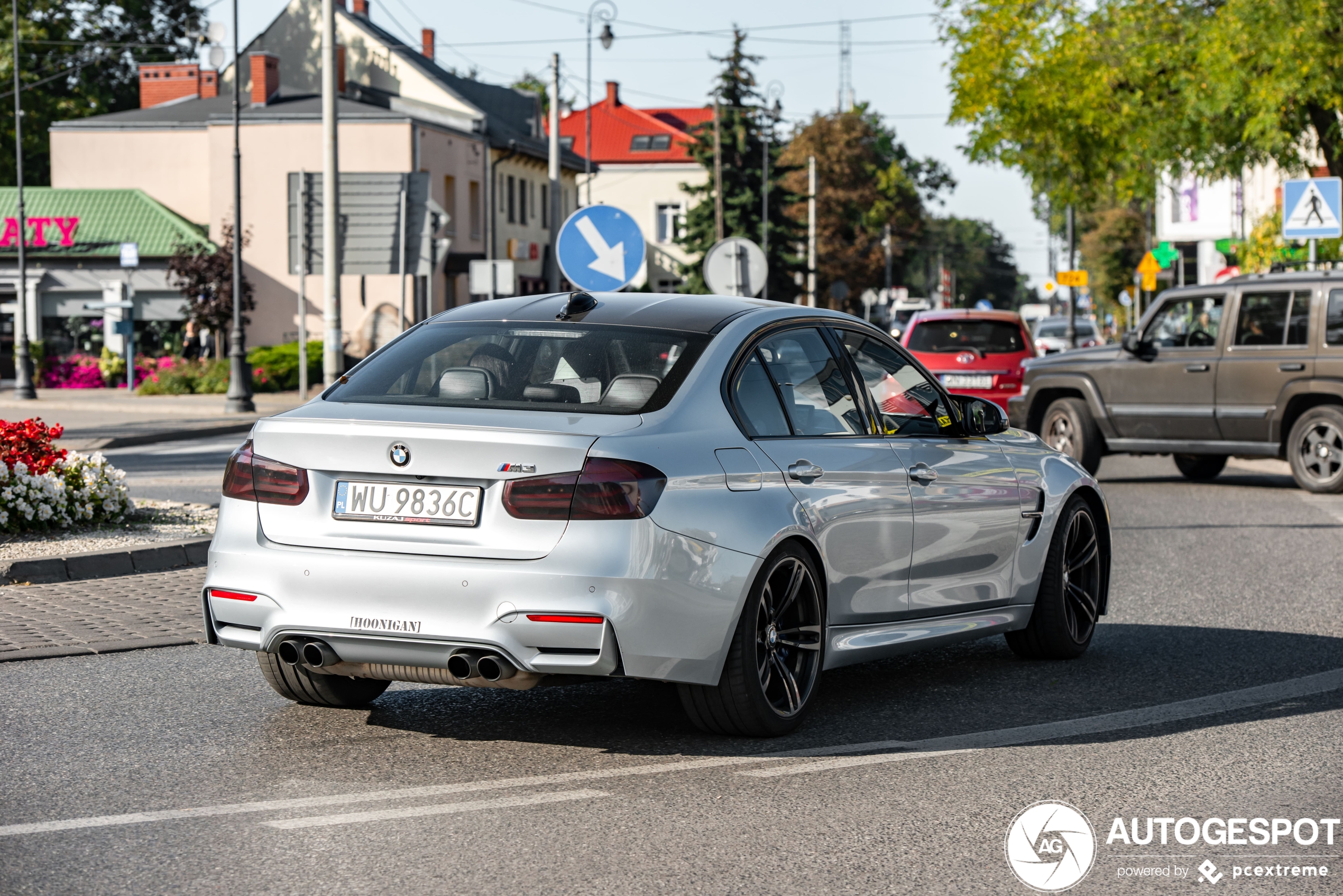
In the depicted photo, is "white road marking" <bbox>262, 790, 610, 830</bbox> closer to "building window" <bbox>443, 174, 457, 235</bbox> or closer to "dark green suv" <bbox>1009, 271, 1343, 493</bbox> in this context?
"dark green suv" <bbox>1009, 271, 1343, 493</bbox>

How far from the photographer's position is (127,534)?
11.5 m

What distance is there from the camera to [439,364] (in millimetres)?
6301

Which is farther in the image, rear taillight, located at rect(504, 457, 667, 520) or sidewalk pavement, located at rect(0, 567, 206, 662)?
sidewalk pavement, located at rect(0, 567, 206, 662)

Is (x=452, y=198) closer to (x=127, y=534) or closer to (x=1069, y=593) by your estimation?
(x=127, y=534)

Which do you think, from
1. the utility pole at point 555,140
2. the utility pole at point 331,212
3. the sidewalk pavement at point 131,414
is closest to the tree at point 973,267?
the utility pole at point 555,140

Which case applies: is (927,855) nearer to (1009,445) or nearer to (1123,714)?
(1123,714)

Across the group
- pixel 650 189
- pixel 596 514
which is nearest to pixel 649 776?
pixel 596 514

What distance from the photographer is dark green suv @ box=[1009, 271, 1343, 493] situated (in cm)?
1669

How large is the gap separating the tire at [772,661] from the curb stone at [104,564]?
4996 mm

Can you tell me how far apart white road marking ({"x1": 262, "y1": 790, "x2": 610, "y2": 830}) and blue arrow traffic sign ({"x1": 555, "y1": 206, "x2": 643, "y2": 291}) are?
33.3ft

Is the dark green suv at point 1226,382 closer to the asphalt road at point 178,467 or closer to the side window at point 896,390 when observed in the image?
the asphalt road at point 178,467

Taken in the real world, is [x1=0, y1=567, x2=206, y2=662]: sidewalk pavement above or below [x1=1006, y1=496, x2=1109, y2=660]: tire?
below

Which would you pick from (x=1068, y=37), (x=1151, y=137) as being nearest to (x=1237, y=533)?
(x=1151, y=137)

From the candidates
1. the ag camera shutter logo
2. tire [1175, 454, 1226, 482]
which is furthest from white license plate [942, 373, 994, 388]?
the ag camera shutter logo
